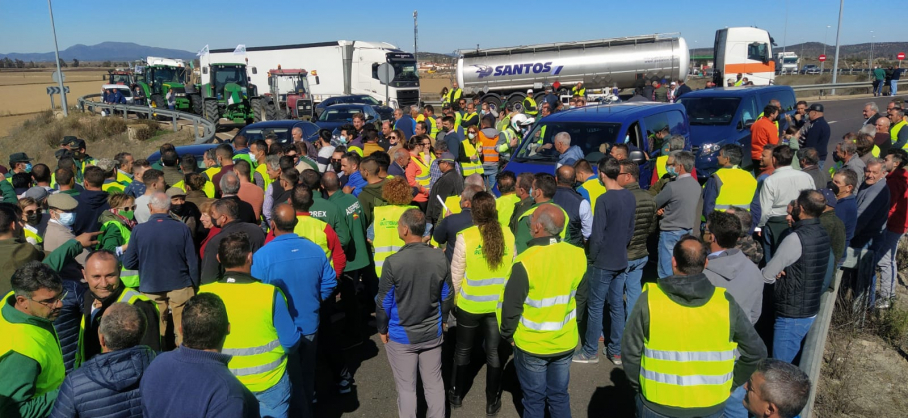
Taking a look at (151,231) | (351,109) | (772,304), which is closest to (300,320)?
(151,231)

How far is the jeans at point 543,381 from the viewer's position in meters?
4.18

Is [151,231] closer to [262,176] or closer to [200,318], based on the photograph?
[200,318]

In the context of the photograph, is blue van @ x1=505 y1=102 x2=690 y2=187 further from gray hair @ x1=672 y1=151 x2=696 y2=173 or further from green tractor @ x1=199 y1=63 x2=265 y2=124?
green tractor @ x1=199 y1=63 x2=265 y2=124

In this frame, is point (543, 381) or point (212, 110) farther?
point (212, 110)

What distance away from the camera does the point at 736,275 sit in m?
3.98

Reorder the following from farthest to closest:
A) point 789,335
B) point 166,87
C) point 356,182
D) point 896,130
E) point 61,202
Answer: point 166,87 < point 896,130 < point 356,182 < point 61,202 < point 789,335

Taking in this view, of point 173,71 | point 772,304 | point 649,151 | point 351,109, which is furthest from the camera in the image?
point 173,71

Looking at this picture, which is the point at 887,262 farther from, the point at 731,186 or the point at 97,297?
the point at 97,297

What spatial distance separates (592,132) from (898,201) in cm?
401

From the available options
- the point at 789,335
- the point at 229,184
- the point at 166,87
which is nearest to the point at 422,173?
the point at 229,184

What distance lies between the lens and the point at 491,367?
4844 millimetres

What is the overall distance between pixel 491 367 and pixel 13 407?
315 centimetres

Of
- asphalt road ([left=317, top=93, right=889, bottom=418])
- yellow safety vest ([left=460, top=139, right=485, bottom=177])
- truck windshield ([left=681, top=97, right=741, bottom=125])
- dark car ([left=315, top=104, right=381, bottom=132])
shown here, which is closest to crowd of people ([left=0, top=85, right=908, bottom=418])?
asphalt road ([left=317, top=93, right=889, bottom=418])

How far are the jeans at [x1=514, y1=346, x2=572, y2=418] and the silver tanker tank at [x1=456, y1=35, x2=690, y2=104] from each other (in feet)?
69.8
